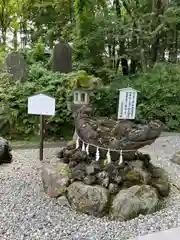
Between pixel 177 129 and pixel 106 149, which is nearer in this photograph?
A: pixel 106 149

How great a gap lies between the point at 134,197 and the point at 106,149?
60 centimetres

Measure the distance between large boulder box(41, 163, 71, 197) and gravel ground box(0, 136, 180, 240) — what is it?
8 cm

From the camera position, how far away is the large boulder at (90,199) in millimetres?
2518

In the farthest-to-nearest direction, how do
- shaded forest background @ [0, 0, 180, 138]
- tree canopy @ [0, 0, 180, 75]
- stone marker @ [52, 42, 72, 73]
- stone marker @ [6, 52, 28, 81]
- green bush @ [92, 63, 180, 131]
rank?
1. tree canopy @ [0, 0, 180, 75]
2. stone marker @ [52, 42, 72, 73]
3. stone marker @ [6, 52, 28, 81]
4. green bush @ [92, 63, 180, 131]
5. shaded forest background @ [0, 0, 180, 138]

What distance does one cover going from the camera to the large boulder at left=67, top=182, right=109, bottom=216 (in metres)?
2.52

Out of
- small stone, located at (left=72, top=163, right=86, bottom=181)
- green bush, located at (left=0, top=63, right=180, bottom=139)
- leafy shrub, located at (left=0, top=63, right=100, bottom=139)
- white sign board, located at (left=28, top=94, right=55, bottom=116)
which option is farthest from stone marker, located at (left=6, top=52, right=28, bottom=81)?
small stone, located at (left=72, top=163, right=86, bottom=181)

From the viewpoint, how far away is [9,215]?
→ 2.45 metres

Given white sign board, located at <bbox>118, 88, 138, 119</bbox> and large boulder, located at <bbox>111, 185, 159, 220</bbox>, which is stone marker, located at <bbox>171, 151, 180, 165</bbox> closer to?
white sign board, located at <bbox>118, 88, 138, 119</bbox>

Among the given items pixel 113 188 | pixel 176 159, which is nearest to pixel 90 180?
pixel 113 188

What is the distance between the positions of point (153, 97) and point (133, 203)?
3699 mm

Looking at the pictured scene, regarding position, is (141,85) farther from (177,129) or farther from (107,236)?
(107,236)

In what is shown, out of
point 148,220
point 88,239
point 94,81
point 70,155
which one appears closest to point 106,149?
point 70,155

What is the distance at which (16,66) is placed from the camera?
5750 millimetres

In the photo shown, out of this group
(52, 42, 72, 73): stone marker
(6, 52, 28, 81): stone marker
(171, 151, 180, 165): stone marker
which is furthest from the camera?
(52, 42, 72, 73): stone marker
